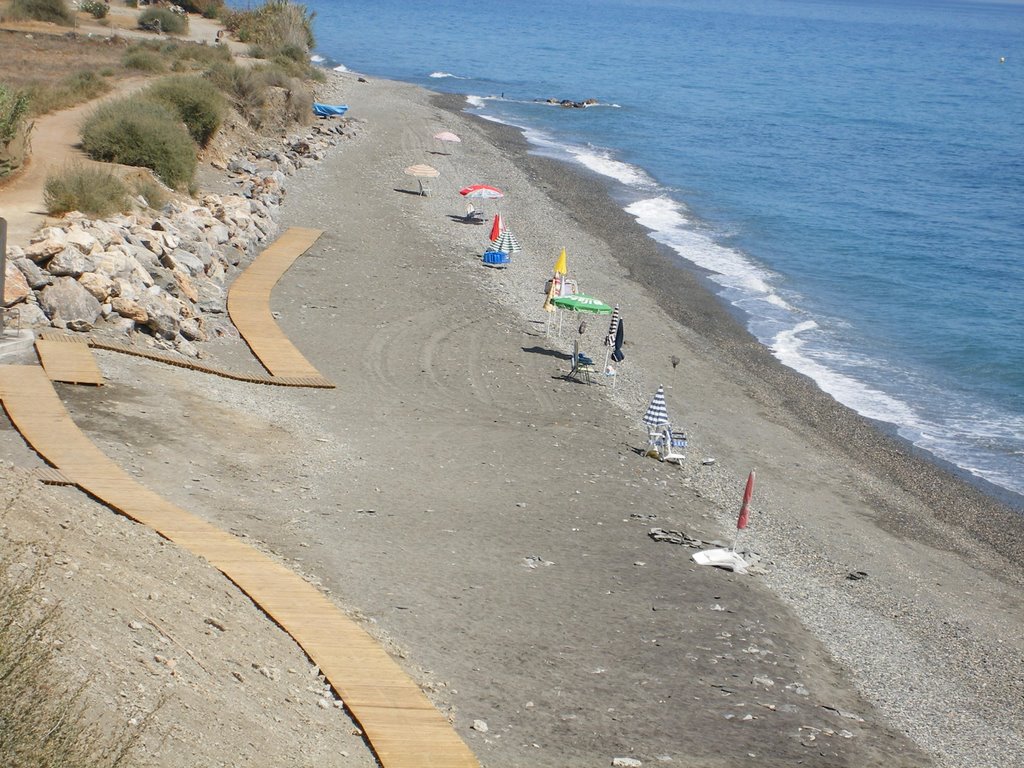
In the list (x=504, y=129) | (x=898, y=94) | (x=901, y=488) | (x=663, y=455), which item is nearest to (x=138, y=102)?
(x=663, y=455)

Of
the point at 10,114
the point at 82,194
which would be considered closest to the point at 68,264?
the point at 82,194

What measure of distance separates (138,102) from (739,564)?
A: 67.0 ft

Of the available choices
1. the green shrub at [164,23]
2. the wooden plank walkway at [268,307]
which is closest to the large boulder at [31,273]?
the wooden plank walkway at [268,307]

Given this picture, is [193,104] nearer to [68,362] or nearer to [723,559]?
[68,362]

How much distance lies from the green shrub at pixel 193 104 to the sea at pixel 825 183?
13809 millimetres

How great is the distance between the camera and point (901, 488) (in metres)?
18.0

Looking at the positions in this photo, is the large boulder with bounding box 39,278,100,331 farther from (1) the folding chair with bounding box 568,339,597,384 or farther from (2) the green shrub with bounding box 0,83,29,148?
(1) the folding chair with bounding box 568,339,597,384

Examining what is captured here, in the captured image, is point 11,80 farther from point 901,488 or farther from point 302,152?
point 901,488

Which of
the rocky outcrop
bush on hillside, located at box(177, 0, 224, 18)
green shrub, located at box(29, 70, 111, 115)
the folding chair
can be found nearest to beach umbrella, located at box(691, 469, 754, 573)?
the folding chair

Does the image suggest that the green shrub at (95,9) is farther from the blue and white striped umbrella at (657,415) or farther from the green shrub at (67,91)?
the blue and white striped umbrella at (657,415)

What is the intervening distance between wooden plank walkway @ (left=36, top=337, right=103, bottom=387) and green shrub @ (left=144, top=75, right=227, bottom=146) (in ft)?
50.5

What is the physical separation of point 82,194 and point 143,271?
313 cm

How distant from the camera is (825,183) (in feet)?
152

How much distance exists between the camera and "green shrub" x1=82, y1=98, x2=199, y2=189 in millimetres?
24375
